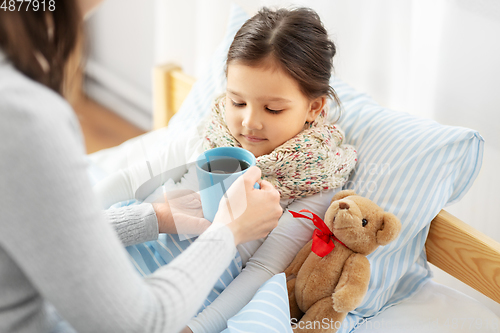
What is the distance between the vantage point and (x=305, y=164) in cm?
92

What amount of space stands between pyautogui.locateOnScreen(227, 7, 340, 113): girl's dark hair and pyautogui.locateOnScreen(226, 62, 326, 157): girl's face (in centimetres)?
2

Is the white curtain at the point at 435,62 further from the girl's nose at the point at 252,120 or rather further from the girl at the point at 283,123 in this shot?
the girl's nose at the point at 252,120

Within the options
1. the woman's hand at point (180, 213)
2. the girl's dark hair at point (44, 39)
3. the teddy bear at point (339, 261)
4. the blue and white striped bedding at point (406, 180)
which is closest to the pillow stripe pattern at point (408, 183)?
the blue and white striped bedding at point (406, 180)

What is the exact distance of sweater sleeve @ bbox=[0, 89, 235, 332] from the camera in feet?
1.39

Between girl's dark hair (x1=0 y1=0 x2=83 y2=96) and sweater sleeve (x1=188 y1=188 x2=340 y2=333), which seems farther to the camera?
sweater sleeve (x1=188 y1=188 x2=340 y2=333)

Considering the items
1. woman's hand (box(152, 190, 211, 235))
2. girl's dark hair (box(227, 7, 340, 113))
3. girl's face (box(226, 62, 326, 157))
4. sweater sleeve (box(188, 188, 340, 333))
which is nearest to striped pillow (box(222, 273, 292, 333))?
sweater sleeve (box(188, 188, 340, 333))

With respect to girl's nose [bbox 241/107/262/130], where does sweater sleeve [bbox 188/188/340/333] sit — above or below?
below

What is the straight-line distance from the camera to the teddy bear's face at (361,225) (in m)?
0.76

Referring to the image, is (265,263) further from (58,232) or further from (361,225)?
(58,232)

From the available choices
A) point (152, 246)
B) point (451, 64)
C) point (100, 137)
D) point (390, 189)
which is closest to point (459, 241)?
point (390, 189)

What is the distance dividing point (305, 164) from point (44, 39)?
Answer: 572 millimetres

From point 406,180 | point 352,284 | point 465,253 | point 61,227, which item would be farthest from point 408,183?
point 61,227

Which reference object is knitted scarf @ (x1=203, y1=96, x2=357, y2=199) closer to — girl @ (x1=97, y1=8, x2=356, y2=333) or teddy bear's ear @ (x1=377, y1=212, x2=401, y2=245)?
girl @ (x1=97, y1=8, x2=356, y2=333)

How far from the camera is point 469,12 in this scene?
1020 mm
